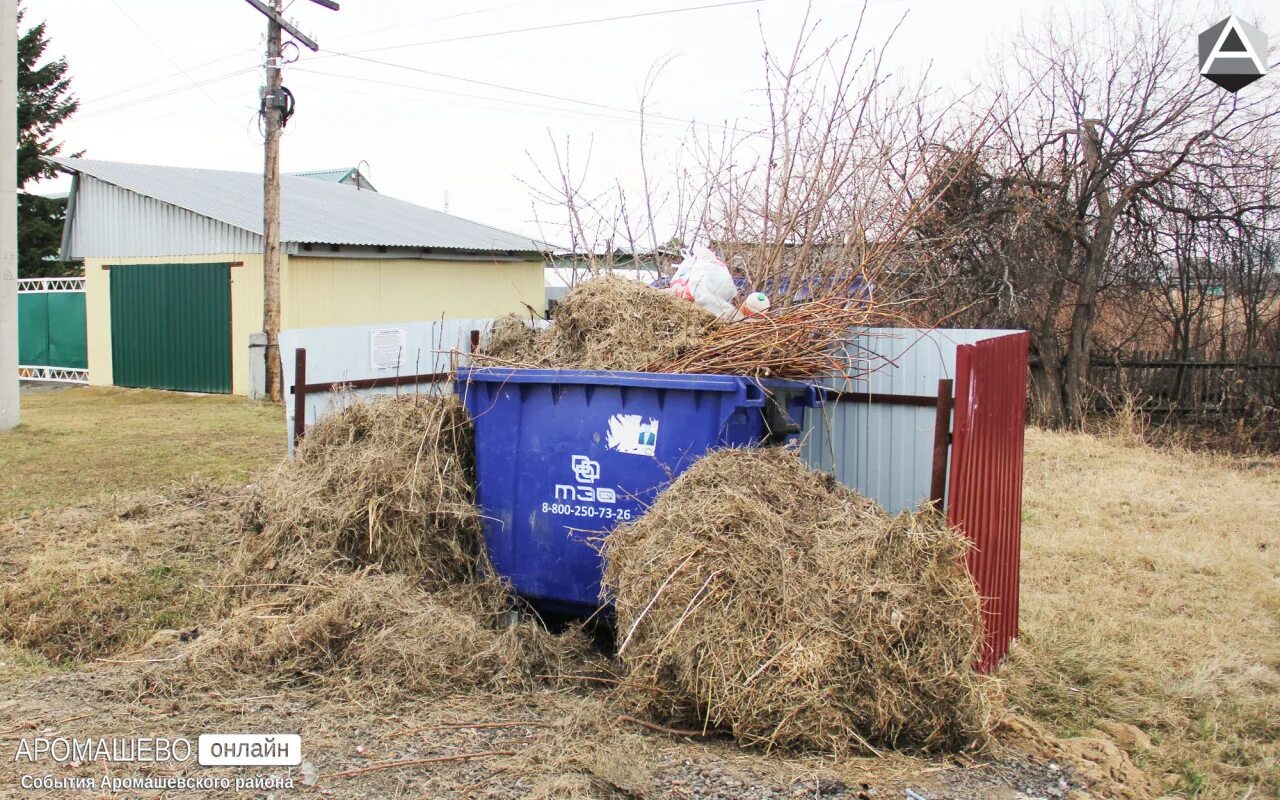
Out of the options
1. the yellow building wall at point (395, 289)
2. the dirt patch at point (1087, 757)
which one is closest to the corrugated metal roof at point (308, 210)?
the yellow building wall at point (395, 289)

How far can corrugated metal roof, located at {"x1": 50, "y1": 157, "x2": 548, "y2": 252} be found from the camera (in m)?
16.6

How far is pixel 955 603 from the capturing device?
3592 mm

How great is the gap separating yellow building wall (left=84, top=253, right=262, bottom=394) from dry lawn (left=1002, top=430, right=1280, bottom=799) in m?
11.4

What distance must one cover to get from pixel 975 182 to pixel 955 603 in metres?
10.3

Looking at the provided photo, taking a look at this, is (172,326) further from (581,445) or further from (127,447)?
(581,445)

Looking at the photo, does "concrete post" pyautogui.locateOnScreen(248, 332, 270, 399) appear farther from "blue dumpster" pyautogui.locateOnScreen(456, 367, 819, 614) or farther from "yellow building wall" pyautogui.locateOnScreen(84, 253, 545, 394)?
"blue dumpster" pyautogui.locateOnScreen(456, 367, 819, 614)

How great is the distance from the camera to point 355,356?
5934 millimetres

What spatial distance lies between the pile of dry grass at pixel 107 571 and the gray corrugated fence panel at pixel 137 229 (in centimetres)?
981

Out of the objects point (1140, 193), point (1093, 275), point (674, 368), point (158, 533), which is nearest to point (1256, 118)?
point (1140, 193)

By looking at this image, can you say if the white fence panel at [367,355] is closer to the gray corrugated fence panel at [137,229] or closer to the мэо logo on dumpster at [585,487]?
the мэо logo on dumpster at [585,487]

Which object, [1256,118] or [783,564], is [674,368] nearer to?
[783,564]

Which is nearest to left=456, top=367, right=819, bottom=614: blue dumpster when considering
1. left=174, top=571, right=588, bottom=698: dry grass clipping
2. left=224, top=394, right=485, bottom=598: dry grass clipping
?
left=224, top=394, right=485, bottom=598: dry grass clipping

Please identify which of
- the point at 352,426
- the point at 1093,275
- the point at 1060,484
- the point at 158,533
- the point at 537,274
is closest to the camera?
the point at 352,426

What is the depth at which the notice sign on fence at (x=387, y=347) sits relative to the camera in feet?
19.7
